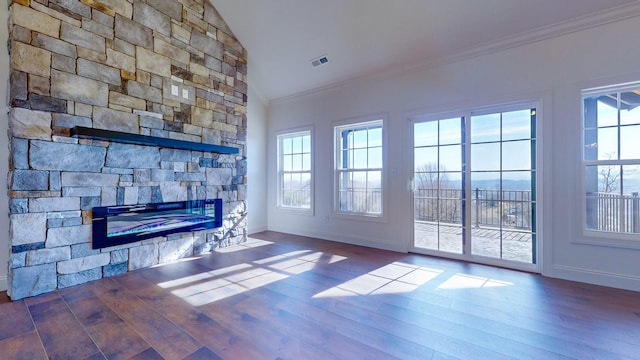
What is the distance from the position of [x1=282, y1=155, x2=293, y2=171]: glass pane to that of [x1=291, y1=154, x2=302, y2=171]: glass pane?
73 millimetres

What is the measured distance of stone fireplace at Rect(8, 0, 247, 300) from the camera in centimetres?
256

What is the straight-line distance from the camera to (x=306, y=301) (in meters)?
2.46

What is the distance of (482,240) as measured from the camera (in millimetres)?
3600

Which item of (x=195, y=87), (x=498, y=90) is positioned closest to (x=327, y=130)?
(x=195, y=87)

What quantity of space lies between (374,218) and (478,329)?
2.48 meters

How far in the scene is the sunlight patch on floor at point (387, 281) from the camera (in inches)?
104

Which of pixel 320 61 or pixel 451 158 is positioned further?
pixel 320 61

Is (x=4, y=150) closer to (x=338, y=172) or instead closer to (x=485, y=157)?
(x=338, y=172)

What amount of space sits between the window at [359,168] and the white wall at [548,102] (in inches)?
9.7

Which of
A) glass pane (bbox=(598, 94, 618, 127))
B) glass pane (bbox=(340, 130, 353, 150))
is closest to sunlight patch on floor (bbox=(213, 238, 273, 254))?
glass pane (bbox=(340, 130, 353, 150))

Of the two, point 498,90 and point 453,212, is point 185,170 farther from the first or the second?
point 498,90

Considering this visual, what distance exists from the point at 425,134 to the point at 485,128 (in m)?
0.77

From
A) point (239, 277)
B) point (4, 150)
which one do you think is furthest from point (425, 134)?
point (4, 150)

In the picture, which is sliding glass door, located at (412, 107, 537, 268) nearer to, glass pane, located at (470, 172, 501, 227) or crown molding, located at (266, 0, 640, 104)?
glass pane, located at (470, 172, 501, 227)
